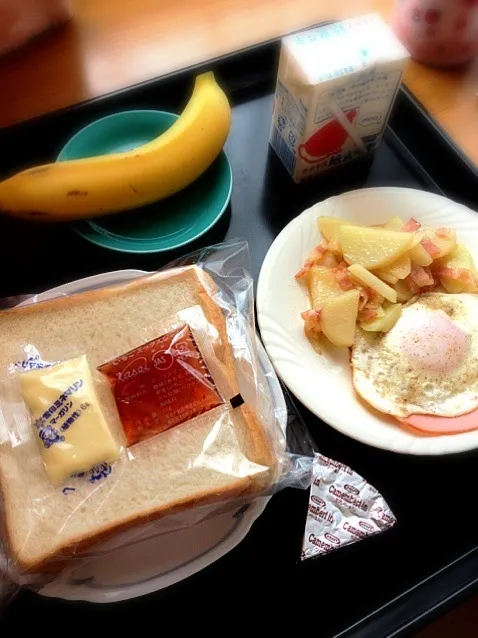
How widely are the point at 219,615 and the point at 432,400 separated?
468mm

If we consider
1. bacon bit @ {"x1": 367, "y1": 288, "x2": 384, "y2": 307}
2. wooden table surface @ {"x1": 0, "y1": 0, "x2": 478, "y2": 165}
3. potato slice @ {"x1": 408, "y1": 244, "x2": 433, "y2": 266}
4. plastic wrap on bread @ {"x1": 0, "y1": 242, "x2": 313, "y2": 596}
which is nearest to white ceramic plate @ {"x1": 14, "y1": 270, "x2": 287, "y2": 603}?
plastic wrap on bread @ {"x1": 0, "y1": 242, "x2": 313, "y2": 596}

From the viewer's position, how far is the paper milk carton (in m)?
1.05

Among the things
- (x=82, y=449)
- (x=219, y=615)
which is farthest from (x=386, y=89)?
(x=219, y=615)

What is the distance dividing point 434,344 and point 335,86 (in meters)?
0.47

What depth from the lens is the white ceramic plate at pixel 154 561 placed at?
801 millimetres

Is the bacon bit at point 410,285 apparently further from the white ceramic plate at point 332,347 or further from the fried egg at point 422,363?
the white ceramic plate at point 332,347

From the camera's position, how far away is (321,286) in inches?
41.8

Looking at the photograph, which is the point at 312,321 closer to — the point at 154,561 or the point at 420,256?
the point at 420,256

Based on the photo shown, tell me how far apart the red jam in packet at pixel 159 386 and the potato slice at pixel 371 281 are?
0.34 metres

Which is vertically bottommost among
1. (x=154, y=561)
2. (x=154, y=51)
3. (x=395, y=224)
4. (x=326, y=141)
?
(x=154, y=561)

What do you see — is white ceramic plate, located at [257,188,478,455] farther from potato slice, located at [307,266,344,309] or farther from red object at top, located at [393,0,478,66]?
red object at top, located at [393,0,478,66]

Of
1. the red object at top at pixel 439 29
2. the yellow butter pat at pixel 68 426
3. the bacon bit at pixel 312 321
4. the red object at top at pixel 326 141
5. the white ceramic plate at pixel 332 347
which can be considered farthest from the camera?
the red object at top at pixel 439 29

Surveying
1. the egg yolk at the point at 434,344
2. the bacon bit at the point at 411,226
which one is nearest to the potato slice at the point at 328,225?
the bacon bit at the point at 411,226

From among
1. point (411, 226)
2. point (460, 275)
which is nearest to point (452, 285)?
point (460, 275)
